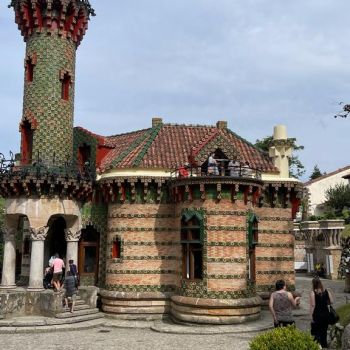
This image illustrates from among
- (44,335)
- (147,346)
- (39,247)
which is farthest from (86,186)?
(147,346)

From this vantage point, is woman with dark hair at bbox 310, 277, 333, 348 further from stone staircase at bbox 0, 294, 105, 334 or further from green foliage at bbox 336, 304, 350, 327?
stone staircase at bbox 0, 294, 105, 334

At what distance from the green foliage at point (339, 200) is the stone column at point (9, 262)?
146 ft

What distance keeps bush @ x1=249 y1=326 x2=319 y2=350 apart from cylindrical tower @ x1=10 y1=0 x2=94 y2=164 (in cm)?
1335

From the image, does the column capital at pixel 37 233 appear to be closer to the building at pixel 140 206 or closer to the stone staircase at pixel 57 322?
the building at pixel 140 206

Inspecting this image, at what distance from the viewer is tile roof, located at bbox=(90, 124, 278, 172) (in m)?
20.0

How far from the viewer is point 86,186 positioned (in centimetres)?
2000

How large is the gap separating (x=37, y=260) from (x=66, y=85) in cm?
792

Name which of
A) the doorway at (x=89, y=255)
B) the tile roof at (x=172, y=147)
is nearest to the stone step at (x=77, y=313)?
the doorway at (x=89, y=255)

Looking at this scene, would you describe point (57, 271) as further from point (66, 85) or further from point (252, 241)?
point (66, 85)

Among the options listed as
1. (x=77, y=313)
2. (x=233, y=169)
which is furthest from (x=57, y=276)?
(x=233, y=169)

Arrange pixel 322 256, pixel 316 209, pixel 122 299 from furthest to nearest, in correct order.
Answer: pixel 316 209, pixel 322 256, pixel 122 299

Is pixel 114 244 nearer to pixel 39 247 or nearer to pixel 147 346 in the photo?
pixel 39 247

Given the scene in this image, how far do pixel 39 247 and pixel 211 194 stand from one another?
24.3ft

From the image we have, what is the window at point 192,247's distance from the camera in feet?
59.0
